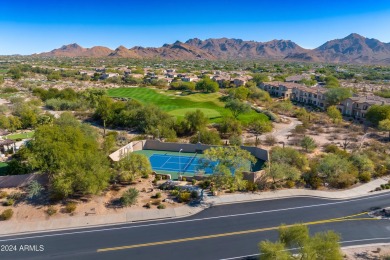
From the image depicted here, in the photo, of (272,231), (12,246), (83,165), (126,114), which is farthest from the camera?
(126,114)

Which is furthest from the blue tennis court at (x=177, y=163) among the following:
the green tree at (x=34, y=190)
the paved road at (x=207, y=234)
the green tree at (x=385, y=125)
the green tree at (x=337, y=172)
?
the green tree at (x=385, y=125)

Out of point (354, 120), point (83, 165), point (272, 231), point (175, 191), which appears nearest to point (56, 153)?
point (83, 165)

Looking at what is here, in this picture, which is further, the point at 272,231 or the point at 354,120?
the point at 354,120

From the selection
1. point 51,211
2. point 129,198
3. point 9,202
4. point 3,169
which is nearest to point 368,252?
point 129,198

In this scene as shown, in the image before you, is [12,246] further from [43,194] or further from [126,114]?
[126,114]

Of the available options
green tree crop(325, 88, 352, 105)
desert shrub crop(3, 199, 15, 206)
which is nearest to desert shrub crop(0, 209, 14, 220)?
desert shrub crop(3, 199, 15, 206)

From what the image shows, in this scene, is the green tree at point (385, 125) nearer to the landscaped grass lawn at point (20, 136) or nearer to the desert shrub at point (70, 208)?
the desert shrub at point (70, 208)

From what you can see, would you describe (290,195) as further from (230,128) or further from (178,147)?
(230,128)

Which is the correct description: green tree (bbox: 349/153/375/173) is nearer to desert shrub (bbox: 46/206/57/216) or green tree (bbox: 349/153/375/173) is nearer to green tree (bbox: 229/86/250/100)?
desert shrub (bbox: 46/206/57/216)
